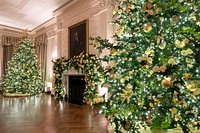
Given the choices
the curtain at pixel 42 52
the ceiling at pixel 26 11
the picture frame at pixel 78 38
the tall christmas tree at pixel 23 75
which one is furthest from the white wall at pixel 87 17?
the curtain at pixel 42 52

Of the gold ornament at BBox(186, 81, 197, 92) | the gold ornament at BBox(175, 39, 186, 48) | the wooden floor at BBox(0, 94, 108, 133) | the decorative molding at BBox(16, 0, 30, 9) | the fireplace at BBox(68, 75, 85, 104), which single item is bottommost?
the wooden floor at BBox(0, 94, 108, 133)

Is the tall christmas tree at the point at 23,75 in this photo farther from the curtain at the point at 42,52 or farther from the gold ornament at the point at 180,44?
the gold ornament at the point at 180,44

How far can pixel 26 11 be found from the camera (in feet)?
32.1

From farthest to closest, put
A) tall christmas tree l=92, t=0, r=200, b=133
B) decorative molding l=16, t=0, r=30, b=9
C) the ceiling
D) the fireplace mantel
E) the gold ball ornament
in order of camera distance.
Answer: the ceiling, decorative molding l=16, t=0, r=30, b=9, the fireplace mantel, tall christmas tree l=92, t=0, r=200, b=133, the gold ball ornament

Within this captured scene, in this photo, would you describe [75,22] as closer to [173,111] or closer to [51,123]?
[51,123]

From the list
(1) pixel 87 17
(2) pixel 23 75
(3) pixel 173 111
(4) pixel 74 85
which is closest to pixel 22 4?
(1) pixel 87 17

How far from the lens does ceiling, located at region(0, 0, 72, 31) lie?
8.66 metres

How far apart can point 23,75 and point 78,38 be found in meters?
3.57

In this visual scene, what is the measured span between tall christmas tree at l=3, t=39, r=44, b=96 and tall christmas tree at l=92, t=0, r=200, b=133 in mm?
7777

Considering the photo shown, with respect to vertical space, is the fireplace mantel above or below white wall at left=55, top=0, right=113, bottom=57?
below

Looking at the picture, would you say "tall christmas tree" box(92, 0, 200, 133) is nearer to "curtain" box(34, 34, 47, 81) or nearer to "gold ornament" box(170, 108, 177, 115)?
"gold ornament" box(170, 108, 177, 115)

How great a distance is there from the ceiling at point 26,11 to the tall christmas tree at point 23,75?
142 cm

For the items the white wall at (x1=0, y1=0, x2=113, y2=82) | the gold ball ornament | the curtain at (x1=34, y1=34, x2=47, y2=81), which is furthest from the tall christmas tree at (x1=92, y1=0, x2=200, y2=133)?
the curtain at (x1=34, y1=34, x2=47, y2=81)

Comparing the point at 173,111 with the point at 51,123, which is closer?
the point at 173,111
